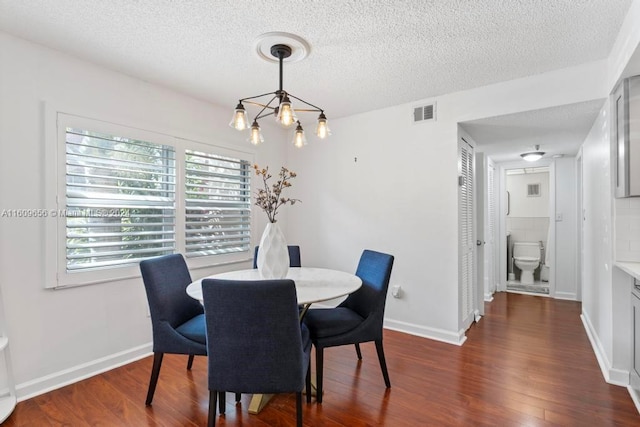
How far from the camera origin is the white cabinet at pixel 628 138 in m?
2.04

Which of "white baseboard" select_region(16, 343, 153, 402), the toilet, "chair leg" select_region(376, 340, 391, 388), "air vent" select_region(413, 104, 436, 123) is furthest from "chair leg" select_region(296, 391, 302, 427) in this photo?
the toilet

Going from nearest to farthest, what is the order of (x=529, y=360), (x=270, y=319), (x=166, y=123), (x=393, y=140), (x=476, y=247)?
1. (x=270, y=319)
2. (x=529, y=360)
3. (x=166, y=123)
4. (x=393, y=140)
5. (x=476, y=247)

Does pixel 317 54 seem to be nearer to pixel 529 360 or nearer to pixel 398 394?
pixel 398 394

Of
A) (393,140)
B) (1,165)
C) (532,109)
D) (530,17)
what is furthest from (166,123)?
(532,109)

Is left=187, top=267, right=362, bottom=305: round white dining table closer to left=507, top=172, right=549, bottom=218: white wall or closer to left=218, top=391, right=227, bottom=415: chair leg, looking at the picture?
left=218, top=391, right=227, bottom=415: chair leg

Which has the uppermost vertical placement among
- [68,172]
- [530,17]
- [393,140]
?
[530,17]

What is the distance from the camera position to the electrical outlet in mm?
3492

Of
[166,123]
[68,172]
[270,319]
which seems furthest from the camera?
[166,123]

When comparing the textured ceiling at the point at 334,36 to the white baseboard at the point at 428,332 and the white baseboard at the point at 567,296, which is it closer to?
the white baseboard at the point at 428,332

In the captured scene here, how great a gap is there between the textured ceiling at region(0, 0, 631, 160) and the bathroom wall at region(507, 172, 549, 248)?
13.8 feet

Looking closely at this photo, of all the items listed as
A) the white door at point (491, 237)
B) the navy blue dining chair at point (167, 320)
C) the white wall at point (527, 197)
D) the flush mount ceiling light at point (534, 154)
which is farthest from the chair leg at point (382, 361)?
the white wall at point (527, 197)

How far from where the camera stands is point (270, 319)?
5.16 feet

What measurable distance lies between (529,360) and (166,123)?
12.5 ft

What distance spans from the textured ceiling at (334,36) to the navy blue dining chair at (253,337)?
1.57 metres
